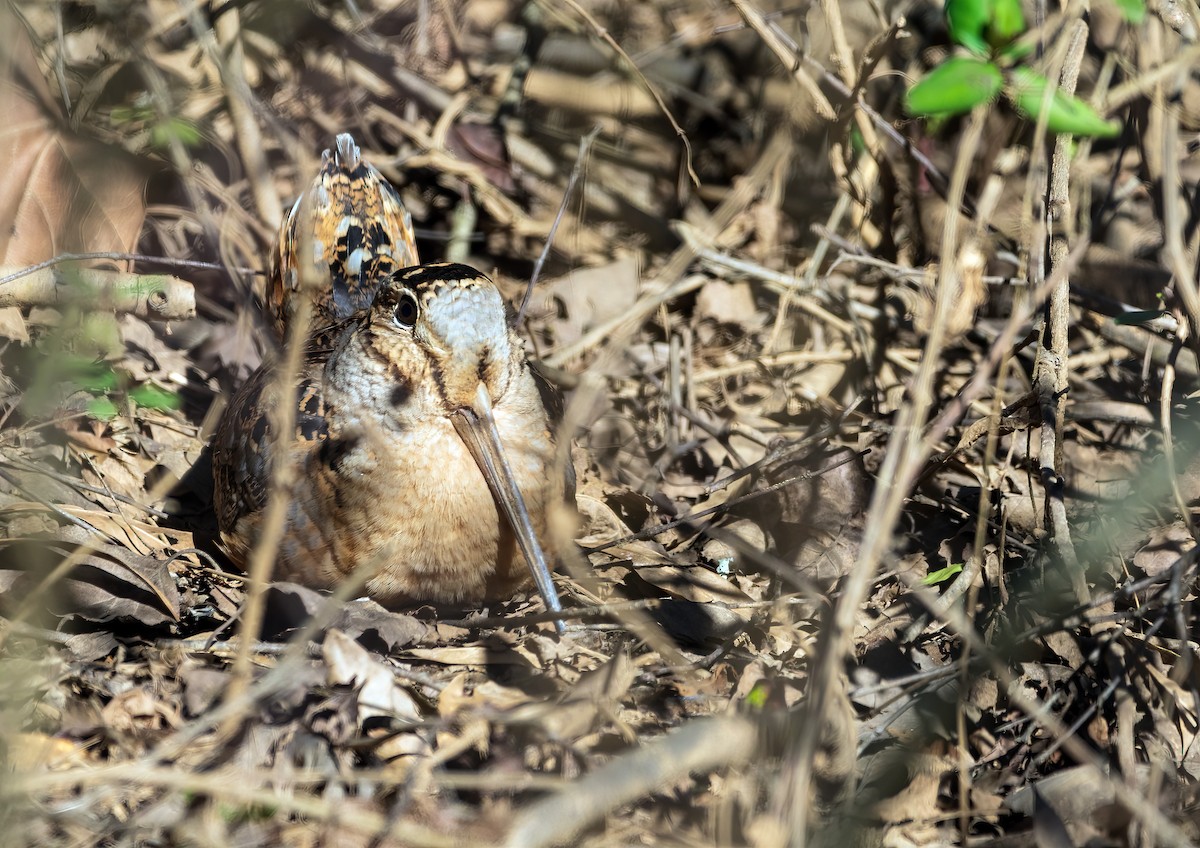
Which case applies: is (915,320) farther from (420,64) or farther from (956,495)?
(420,64)

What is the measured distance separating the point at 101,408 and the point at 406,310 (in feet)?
5.07

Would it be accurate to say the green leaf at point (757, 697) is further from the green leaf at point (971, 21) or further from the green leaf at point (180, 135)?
the green leaf at point (180, 135)

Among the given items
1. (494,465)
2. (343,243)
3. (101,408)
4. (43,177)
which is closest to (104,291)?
(101,408)

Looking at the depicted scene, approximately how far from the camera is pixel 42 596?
→ 356 centimetres

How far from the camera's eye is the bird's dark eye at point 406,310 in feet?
12.7

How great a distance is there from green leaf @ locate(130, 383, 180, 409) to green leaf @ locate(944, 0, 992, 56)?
136 inches

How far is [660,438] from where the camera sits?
5.24 meters

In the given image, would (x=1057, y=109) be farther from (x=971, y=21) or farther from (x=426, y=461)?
(x=426, y=461)

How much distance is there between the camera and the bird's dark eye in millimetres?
3877

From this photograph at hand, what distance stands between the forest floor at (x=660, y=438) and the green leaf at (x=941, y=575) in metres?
0.02

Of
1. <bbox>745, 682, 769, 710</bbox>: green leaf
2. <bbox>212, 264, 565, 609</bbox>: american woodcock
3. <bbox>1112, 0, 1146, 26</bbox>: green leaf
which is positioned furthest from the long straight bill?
<bbox>1112, 0, 1146, 26</bbox>: green leaf

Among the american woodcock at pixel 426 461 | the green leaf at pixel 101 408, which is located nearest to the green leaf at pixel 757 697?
the american woodcock at pixel 426 461

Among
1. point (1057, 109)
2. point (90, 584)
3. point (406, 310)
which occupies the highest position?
point (1057, 109)

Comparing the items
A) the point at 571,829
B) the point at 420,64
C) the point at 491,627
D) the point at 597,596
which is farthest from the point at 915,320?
the point at 571,829
